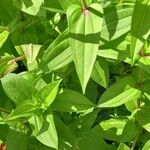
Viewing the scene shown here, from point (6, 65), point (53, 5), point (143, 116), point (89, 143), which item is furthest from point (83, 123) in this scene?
point (53, 5)

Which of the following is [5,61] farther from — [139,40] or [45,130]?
[139,40]

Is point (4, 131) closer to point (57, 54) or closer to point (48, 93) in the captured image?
point (48, 93)

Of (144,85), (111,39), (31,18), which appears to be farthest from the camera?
(31,18)

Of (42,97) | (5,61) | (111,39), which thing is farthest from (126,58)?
(5,61)

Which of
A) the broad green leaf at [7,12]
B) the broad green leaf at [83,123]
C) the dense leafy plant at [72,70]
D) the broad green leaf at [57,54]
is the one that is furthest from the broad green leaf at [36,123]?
the broad green leaf at [7,12]

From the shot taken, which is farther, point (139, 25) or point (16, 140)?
point (16, 140)

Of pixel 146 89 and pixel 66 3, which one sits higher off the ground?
pixel 66 3
